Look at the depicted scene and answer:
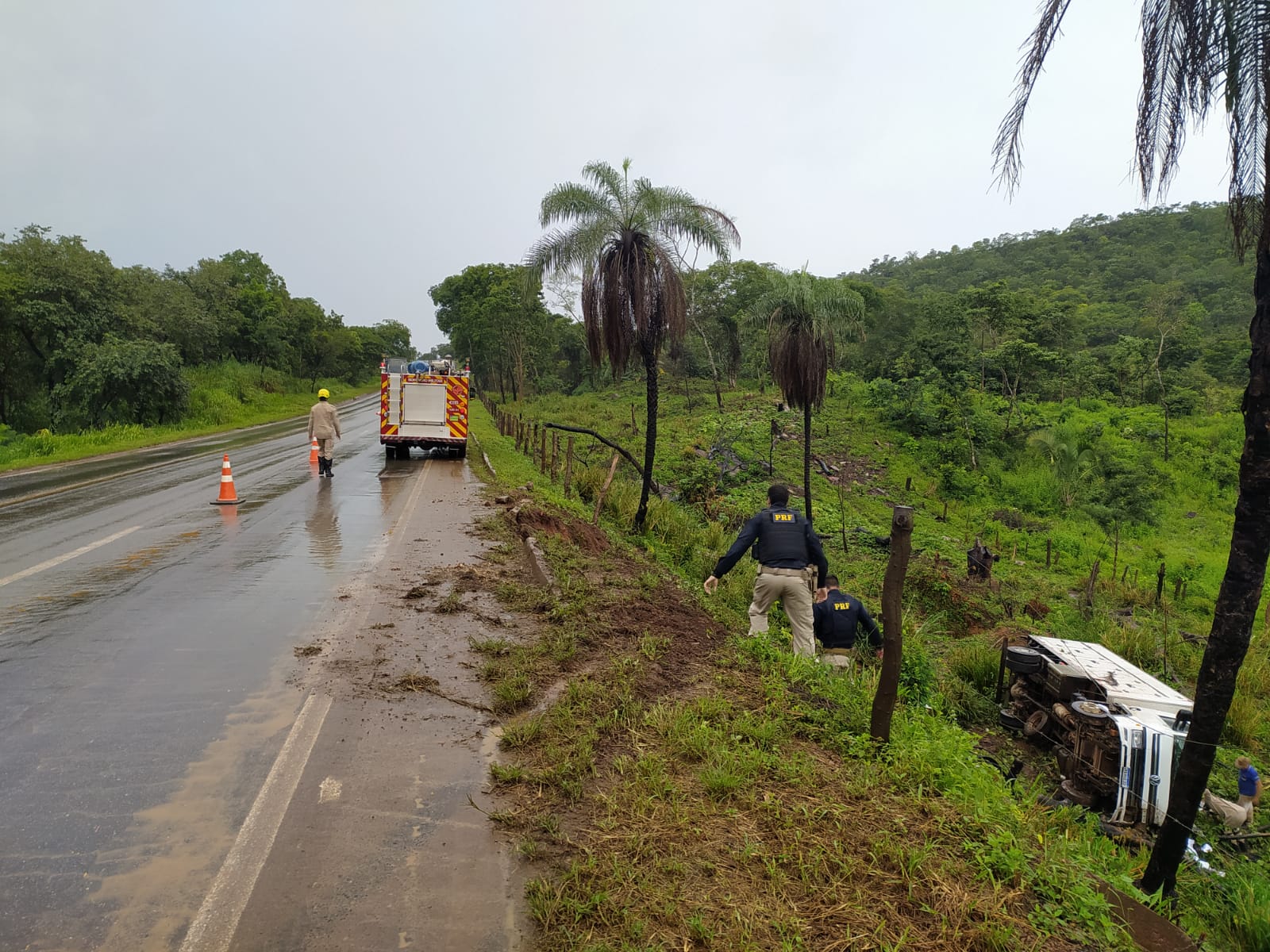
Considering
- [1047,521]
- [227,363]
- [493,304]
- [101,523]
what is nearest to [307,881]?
[101,523]

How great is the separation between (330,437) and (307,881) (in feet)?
42.6

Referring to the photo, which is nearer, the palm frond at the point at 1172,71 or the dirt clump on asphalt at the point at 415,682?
the palm frond at the point at 1172,71

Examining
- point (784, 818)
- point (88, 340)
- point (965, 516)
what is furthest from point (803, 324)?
point (88, 340)

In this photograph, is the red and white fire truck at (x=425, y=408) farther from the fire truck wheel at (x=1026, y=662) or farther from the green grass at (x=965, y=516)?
the fire truck wheel at (x=1026, y=662)

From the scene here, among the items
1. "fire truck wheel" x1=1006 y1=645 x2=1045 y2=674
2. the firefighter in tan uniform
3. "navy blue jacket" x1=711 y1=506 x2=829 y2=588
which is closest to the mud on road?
"navy blue jacket" x1=711 y1=506 x2=829 y2=588

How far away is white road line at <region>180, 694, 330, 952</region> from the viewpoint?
2.74 meters

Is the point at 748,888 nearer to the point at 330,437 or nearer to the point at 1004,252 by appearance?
the point at 330,437

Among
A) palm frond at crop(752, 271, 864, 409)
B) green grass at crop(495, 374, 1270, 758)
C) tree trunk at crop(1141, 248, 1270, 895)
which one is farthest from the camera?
palm frond at crop(752, 271, 864, 409)

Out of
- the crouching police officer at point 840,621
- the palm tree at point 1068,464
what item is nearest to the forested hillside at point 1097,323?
the palm tree at point 1068,464

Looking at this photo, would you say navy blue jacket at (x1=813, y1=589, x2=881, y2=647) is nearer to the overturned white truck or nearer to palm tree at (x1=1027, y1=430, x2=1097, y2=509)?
the overturned white truck

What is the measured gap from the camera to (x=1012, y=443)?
107ft

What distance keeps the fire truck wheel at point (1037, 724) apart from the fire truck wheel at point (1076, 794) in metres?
1.36

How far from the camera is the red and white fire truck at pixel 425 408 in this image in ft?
60.3

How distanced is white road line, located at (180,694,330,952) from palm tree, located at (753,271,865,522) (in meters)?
16.6
